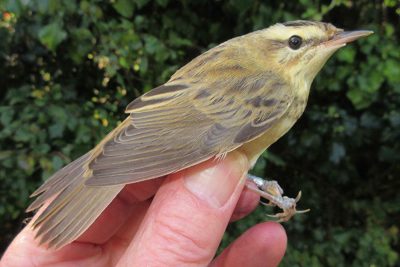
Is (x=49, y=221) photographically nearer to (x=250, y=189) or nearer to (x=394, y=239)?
(x=250, y=189)

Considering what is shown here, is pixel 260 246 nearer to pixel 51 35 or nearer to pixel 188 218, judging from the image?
pixel 188 218

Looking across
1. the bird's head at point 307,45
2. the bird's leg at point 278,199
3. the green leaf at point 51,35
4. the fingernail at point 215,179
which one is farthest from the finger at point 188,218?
the green leaf at point 51,35

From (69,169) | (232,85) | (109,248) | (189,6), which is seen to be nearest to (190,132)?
(232,85)

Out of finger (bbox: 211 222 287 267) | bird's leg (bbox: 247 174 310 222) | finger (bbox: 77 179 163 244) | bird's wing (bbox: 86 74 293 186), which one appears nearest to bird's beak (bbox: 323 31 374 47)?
bird's wing (bbox: 86 74 293 186)

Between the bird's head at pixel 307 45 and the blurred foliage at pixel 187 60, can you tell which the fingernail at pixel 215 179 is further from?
the blurred foliage at pixel 187 60

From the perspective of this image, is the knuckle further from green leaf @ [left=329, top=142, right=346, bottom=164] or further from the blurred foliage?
green leaf @ [left=329, top=142, right=346, bottom=164]
